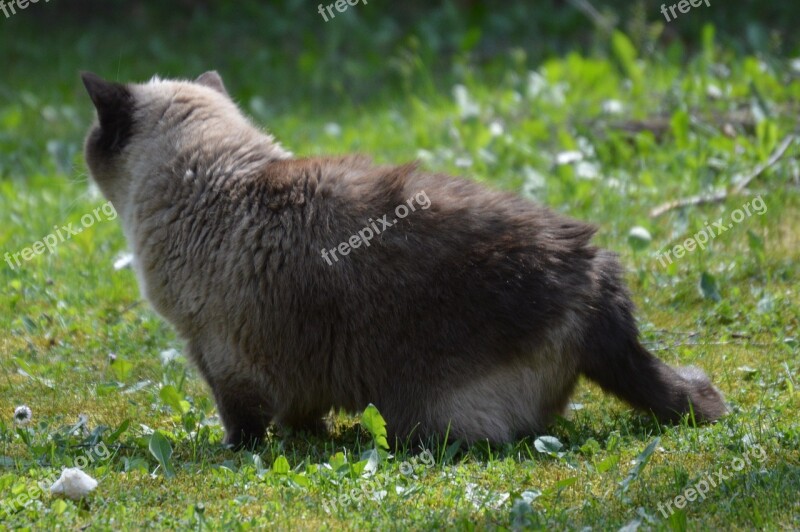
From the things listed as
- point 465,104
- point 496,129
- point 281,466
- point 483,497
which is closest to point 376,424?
point 281,466

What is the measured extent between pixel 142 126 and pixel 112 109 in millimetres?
139

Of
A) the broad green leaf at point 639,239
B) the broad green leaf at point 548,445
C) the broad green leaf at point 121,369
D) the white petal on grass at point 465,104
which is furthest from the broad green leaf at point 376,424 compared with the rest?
the white petal on grass at point 465,104

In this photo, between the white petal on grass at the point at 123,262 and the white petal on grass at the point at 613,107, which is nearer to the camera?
the white petal on grass at the point at 123,262

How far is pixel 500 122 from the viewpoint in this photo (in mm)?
7691

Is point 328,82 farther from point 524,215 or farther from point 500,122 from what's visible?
point 524,215

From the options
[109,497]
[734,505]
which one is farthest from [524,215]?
[109,497]

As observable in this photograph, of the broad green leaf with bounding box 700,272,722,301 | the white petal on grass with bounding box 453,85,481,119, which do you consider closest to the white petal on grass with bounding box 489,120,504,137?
the white petal on grass with bounding box 453,85,481,119

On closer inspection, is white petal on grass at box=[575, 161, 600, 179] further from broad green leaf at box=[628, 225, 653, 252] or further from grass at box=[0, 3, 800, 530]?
broad green leaf at box=[628, 225, 653, 252]

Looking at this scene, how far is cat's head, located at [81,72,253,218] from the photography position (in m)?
4.50

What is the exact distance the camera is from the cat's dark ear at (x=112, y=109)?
14.9 feet

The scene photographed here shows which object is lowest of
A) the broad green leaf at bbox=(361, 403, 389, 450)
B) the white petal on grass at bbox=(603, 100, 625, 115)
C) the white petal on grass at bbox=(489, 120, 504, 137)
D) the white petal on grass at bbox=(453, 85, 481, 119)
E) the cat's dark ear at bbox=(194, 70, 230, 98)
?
the broad green leaf at bbox=(361, 403, 389, 450)

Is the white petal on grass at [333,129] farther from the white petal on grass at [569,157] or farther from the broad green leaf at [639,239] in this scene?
the broad green leaf at [639,239]

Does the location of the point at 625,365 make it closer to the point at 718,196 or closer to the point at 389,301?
the point at 389,301

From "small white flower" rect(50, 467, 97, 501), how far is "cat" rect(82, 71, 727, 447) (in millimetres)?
768
